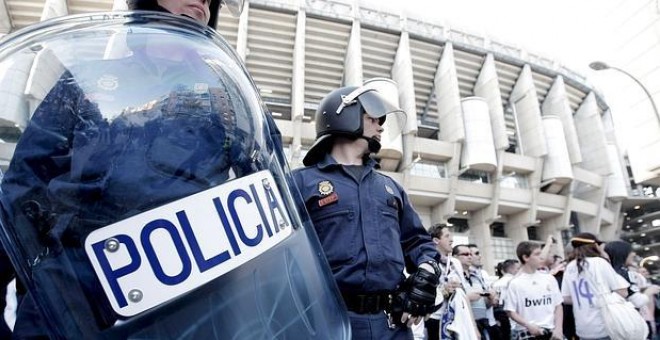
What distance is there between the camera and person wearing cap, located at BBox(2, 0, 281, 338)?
544mm

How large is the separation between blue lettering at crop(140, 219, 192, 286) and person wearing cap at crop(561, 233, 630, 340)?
13.3ft

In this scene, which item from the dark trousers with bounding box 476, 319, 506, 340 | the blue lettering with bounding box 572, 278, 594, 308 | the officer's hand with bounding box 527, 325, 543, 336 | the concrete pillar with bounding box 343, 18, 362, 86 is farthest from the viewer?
the concrete pillar with bounding box 343, 18, 362, 86

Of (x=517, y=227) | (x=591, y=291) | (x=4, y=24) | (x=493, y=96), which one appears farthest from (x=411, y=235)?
(x=517, y=227)

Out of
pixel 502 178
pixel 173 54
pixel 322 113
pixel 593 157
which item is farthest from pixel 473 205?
pixel 173 54

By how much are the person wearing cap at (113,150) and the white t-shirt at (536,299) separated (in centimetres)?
450

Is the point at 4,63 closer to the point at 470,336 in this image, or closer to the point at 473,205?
the point at 470,336

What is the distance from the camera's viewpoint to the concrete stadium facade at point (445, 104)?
1977 centimetres

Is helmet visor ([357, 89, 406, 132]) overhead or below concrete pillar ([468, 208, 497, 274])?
overhead

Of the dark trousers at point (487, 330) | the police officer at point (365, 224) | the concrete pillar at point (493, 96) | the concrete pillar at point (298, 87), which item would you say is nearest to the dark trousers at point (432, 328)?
the dark trousers at point (487, 330)

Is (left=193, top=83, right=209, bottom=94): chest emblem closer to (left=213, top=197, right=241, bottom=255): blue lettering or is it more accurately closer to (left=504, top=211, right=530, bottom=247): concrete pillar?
(left=213, top=197, right=241, bottom=255): blue lettering

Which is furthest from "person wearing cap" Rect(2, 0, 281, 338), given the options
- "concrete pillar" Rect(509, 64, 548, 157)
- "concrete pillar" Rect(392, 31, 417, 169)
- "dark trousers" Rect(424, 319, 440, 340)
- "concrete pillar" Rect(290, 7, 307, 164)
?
"concrete pillar" Rect(509, 64, 548, 157)

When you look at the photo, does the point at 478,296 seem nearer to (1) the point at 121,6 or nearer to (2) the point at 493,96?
(1) the point at 121,6

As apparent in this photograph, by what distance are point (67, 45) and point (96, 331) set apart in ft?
1.48

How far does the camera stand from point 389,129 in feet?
7.86
